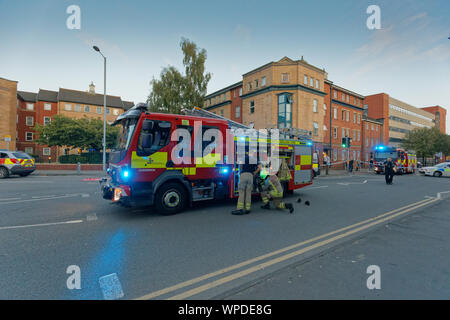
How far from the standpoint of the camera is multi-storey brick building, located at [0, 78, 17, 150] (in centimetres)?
3166

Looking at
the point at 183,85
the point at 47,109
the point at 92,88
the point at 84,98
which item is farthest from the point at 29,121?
the point at 183,85

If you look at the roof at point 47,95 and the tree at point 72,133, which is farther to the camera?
the roof at point 47,95

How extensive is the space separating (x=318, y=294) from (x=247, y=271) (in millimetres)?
906

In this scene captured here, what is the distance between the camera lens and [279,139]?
812 cm

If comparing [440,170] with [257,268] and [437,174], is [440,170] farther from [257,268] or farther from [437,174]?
[257,268]

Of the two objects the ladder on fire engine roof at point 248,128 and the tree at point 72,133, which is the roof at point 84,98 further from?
the ladder on fire engine roof at point 248,128

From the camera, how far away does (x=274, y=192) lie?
21.3 ft

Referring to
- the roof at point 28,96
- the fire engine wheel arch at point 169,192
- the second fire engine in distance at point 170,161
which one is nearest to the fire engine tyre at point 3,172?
the second fire engine in distance at point 170,161

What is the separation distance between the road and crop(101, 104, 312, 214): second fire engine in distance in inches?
23.3

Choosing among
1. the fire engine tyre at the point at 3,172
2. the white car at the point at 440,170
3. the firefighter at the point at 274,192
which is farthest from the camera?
the white car at the point at 440,170

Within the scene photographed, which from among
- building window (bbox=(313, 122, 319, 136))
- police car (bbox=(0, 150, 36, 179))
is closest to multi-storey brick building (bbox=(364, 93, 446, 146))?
building window (bbox=(313, 122, 319, 136))

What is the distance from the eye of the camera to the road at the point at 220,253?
2600 mm

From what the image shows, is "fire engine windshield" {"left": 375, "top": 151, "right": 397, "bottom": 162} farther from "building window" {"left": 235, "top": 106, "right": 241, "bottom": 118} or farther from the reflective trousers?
the reflective trousers

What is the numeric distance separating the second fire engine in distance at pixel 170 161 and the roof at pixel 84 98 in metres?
48.2
